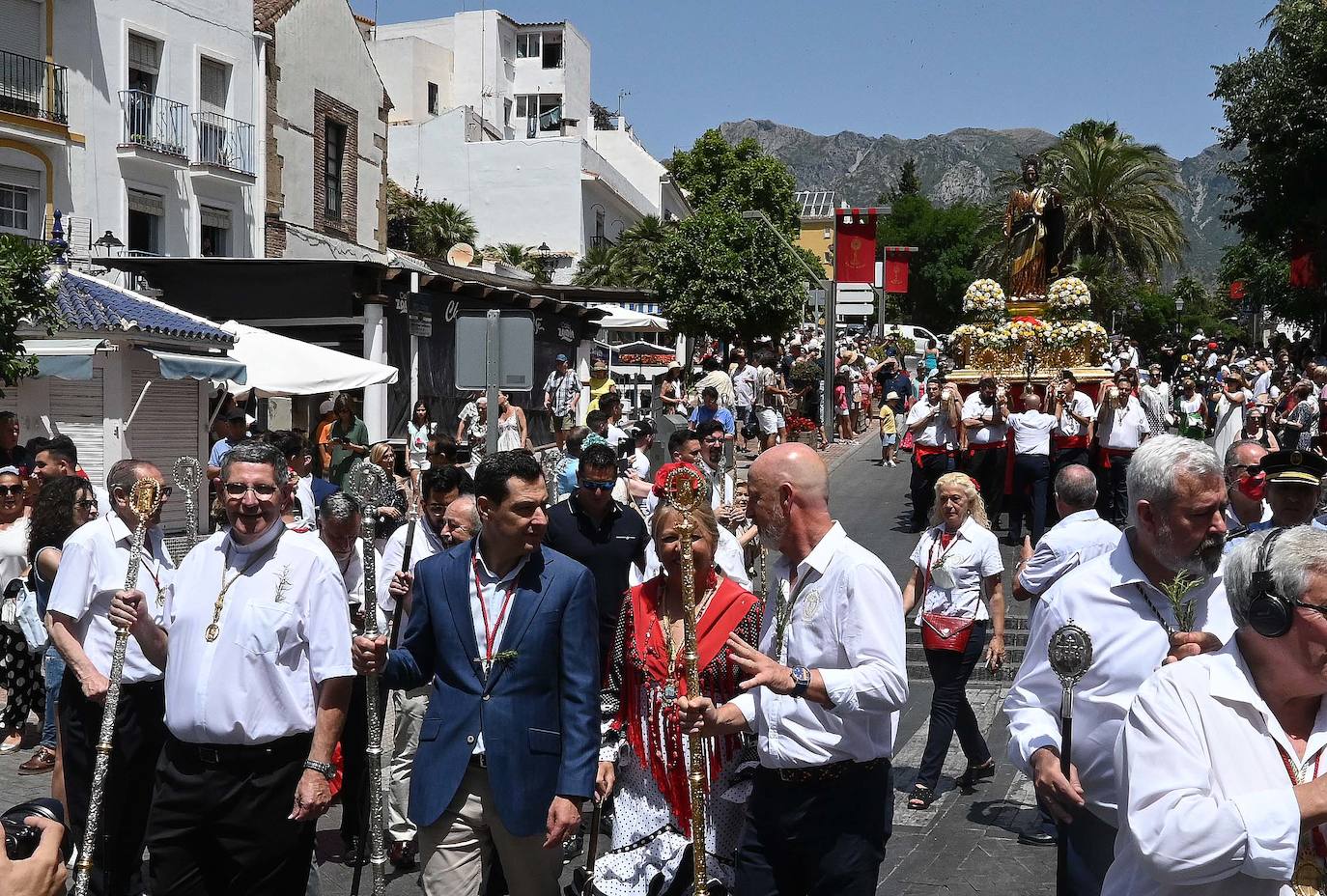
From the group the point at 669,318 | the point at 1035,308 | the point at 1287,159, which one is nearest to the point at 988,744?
the point at 1035,308

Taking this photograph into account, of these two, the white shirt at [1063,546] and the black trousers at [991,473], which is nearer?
the white shirt at [1063,546]

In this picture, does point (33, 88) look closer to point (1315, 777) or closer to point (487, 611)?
point (487, 611)

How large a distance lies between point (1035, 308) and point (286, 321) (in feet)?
40.0

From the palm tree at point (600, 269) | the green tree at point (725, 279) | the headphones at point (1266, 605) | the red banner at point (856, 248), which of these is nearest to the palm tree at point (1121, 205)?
the green tree at point (725, 279)

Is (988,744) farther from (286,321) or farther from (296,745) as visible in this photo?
(286,321)

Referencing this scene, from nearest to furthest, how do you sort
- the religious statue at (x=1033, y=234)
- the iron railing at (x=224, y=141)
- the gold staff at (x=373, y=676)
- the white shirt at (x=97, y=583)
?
1. the gold staff at (x=373, y=676)
2. the white shirt at (x=97, y=583)
3. the religious statue at (x=1033, y=234)
4. the iron railing at (x=224, y=141)

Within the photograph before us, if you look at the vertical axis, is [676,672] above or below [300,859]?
above

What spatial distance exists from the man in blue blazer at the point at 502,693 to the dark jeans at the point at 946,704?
3.41 metres

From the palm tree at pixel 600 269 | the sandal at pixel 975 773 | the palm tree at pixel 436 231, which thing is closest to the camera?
the sandal at pixel 975 773

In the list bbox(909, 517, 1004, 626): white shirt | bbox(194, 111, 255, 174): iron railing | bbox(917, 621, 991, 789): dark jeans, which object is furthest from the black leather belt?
bbox(194, 111, 255, 174): iron railing

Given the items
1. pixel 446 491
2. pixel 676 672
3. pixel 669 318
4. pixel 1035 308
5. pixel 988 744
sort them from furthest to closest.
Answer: pixel 669 318 → pixel 1035 308 → pixel 988 744 → pixel 446 491 → pixel 676 672

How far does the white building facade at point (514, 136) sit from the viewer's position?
5638cm

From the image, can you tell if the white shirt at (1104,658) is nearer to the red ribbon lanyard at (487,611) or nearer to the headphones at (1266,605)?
the headphones at (1266,605)

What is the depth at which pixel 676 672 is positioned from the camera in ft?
16.7
